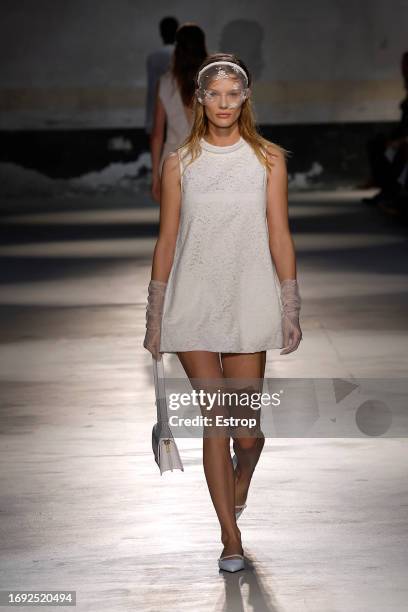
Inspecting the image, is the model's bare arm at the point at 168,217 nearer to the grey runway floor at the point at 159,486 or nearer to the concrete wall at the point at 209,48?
the grey runway floor at the point at 159,486

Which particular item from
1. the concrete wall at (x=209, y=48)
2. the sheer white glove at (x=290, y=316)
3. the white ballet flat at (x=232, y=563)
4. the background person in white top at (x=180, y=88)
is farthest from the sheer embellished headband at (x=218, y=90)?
the concrete wall at (x=209, y=48)

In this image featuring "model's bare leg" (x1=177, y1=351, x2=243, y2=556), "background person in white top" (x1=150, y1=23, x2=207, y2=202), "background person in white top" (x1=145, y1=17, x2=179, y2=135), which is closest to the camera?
"model's bare leg" (x1=177, y1=351, x2=243, y2=556)

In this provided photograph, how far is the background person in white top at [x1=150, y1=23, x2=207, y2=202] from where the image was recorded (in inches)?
324

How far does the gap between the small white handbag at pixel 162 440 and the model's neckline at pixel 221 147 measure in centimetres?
57

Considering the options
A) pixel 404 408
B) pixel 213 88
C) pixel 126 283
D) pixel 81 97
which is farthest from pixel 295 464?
pixel 81 97

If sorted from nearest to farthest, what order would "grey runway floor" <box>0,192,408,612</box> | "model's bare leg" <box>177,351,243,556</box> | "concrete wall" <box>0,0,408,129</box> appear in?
"grey runway floor" <box>0,192,408,612</box>, "model's bare leg" <box>177,351,243,556</box>, "concrete wall" <box>0,0,408,129</box>

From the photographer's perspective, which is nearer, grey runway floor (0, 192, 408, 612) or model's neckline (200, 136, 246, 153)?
grey runway floor (0, 192, 408, 612)

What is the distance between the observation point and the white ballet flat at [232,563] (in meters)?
4.18

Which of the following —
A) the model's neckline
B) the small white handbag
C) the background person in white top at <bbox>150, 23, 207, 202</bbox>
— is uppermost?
the model's neckline

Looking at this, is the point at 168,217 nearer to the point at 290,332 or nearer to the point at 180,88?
the point at 290,332

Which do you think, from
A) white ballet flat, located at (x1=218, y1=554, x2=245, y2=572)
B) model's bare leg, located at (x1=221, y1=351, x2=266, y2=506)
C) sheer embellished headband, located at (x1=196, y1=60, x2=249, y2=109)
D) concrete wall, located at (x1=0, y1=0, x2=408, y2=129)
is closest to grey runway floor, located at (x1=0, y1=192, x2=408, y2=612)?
white ballet flat, located at (x1=218, y1=554, x2=245, y2=572)

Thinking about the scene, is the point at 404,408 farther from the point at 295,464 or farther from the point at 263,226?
the point at 263,226

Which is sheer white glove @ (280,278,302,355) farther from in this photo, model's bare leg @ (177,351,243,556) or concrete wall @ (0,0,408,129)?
concrete wall @ (0,0,408,129)

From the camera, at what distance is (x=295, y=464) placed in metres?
5.47
